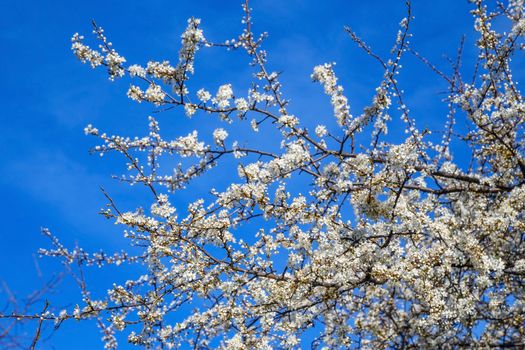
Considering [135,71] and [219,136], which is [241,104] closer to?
[219,136]

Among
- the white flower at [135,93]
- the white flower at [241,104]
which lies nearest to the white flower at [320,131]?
the white flower at [241,104]

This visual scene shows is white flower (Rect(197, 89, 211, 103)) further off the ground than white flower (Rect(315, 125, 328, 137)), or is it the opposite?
white flower (Rect(197, 89, 211, 103))

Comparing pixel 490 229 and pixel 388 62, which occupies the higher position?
pixel 388 62

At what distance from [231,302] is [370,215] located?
2.19 meters

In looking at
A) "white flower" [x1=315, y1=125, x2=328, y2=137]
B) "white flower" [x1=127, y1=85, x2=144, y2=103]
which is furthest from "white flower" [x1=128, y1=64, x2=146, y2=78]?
"white flower" [x1=315, y1=125, x2=328, y2=137]

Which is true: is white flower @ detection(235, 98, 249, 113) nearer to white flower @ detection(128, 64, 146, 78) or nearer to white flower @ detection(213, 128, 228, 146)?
white flower @ detection(213, 128, 228, 146)

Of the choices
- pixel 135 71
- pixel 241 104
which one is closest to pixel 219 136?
pixel 241 104

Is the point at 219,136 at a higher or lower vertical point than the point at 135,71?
lower

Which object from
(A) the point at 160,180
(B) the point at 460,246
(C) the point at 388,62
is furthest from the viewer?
(A) the point at 160,180

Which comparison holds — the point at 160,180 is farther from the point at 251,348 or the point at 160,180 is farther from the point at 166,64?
the point at 251,348

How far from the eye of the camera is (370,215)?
21.1ft

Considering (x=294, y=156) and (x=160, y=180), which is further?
(x=160, y=180)

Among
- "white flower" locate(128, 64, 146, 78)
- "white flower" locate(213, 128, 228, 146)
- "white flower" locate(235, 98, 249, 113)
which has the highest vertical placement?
"white flower" locate(128, 64, 146, 78)

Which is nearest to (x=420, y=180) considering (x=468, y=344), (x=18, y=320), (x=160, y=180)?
(x=468, y=344)
